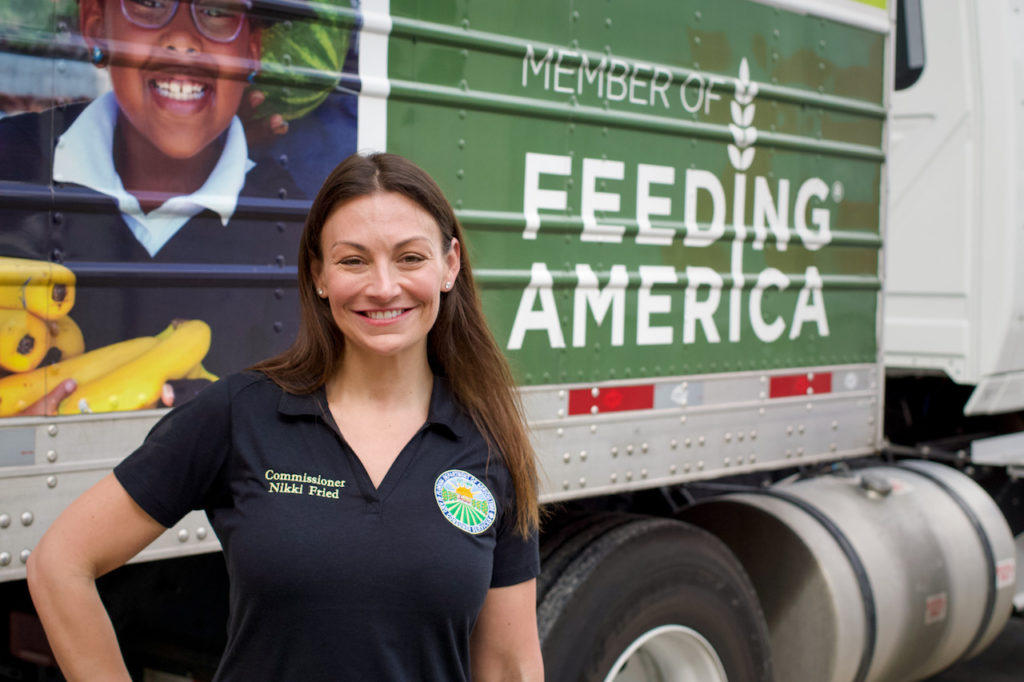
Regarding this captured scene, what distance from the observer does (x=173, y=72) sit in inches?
91.7

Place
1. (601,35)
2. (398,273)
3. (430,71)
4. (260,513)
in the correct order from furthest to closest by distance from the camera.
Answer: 1. (601,35)
2. (430,71)
3. (398,273)
4. (260,513)

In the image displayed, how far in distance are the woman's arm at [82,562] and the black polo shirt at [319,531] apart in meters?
0.03

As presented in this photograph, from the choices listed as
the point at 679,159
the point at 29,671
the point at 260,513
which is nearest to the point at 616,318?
the point at 679,159

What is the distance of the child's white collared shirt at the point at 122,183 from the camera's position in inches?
86.7

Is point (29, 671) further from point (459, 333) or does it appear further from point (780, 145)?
point (780, 145)

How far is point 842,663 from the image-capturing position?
3.92 m

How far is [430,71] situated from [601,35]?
1.91ft

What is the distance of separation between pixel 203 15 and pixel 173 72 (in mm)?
145

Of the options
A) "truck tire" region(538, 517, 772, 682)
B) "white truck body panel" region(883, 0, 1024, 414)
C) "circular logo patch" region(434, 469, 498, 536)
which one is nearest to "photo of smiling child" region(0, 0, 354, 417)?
"circular logo patch" region(434, 469, 498, 536)

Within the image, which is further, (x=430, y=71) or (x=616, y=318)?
(x=616, y=318)

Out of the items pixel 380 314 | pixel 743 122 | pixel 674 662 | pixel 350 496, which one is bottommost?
pixel 674 662

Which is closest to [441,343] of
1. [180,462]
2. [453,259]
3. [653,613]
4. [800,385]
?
[453,259]

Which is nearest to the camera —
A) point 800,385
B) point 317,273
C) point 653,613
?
point 317,273

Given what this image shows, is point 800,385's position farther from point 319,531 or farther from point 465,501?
point 319,531
